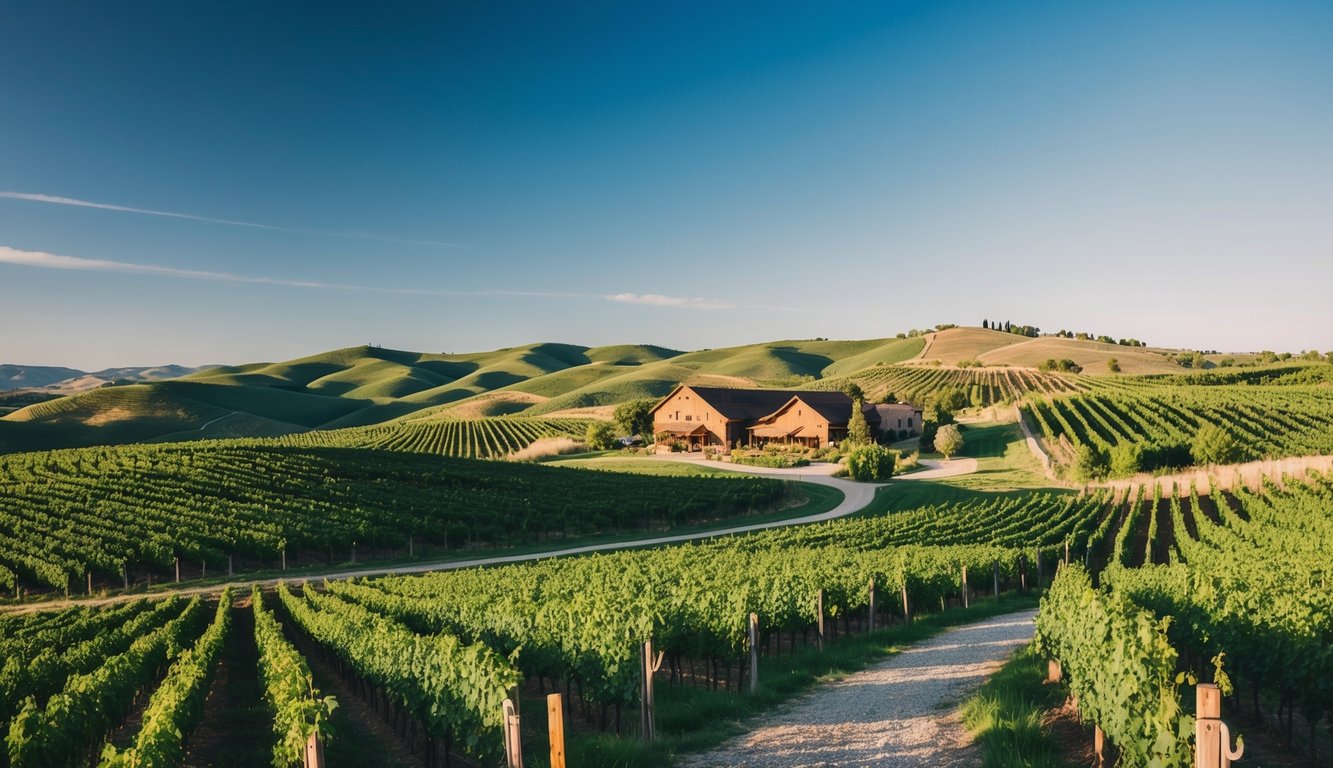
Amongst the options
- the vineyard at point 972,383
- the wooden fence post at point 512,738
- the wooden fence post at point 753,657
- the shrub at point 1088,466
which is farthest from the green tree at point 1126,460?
the wooden fence post at point 512,738

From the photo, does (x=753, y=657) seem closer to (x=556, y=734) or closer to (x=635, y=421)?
(x=556, y=734)

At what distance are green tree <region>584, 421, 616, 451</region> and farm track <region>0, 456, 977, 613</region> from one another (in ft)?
81.2

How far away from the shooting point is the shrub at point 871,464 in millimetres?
61188

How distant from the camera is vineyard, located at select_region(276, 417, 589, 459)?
94375 mm

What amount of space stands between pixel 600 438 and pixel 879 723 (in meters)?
78.7

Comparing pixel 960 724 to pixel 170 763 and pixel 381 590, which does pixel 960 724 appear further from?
pixel 381 590

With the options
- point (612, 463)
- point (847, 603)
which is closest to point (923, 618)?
point (847, 603)

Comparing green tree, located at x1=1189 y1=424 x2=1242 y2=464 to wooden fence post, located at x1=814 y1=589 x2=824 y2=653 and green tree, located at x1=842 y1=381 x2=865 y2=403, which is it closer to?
green tree, located at x1=842 y1=381 x2=865 y2=403

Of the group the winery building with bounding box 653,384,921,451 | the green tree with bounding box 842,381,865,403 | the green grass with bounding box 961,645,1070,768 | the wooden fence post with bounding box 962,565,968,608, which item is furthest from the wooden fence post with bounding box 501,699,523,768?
the green tree with bounding box 842,381,865,403

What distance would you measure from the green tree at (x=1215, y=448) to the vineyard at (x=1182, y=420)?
0.40 metres

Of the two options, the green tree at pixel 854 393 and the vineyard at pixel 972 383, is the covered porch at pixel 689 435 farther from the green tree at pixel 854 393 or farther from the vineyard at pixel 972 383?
the vineyard at pixel 972 383

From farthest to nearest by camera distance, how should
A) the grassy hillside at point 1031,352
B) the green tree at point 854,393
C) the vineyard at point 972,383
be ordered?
the grassy hillside at point 1031,352 < the vineyard at point 972,383 < the green tree at point 854,393

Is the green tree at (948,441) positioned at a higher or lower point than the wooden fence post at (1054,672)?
lower

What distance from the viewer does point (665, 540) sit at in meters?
41.0
